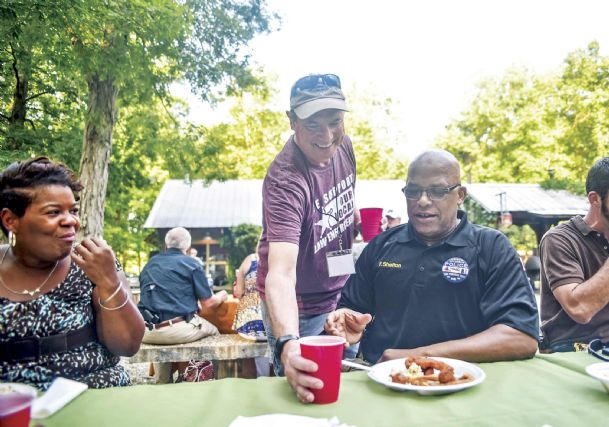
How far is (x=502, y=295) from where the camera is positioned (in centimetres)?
215

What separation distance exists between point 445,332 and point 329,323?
23.0 inches

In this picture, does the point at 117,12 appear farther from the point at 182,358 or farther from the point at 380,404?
the point at 380,404

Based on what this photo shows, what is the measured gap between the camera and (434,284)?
2.31m

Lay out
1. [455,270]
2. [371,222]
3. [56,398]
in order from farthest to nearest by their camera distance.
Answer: [371,222]
[455,270]
[56,398]

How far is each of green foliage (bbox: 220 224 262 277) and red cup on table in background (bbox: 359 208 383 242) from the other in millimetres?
14833

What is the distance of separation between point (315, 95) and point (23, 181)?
1408 millimetres

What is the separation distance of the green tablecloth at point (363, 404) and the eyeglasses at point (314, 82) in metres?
1.49

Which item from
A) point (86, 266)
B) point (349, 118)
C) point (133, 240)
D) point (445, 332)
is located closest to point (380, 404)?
point (445, 332)

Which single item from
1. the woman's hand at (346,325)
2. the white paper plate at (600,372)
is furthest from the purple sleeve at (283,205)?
the white paper plate at (600,372)

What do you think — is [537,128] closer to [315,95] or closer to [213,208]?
[213,208]

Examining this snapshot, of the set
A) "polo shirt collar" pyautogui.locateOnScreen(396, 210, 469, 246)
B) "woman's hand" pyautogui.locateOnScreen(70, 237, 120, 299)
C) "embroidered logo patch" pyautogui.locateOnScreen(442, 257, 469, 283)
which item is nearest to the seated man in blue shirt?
"polo shirt collar" pyautogui.locateOnScreen(396, 210, 469, 246)

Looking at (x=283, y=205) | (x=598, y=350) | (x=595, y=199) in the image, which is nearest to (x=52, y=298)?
(x=283, y=205)

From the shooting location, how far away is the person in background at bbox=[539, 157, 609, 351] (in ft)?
8.56

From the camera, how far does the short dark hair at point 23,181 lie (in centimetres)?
208
